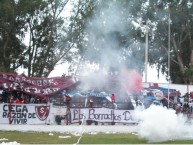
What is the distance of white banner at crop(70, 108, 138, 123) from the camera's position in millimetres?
26234

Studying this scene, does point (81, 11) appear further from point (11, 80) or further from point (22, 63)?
point (11, 80)

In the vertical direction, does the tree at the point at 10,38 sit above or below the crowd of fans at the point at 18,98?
above

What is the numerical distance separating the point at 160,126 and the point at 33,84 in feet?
34.5

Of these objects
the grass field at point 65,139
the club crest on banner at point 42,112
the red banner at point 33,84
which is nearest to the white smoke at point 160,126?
the grass field at point 65,139

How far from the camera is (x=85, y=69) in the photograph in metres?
31.1

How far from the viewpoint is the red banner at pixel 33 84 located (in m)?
26.2

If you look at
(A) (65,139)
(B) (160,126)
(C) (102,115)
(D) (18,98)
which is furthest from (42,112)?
(B) (160,126)

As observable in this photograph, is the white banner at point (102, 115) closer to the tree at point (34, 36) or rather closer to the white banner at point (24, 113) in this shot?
the white banner at point (24, 113)

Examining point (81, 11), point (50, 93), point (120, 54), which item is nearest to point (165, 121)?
point (50, 93)

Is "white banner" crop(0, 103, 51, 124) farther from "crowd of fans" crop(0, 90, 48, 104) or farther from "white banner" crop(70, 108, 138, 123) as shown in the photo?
"white banner" crop(70, 108, 138, 123)

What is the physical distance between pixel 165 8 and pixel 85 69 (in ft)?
42.5

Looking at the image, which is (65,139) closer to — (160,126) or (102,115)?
(160,126)

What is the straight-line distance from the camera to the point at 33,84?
2689 centimetres

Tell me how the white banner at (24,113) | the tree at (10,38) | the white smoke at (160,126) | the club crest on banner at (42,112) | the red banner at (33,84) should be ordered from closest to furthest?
1. the white smoke at (160,126)
2. the white banner at (24,113)
3. the club crest on banner at (42,112)
4. the red banner at (33,84)
5. the tree at (10,38)
